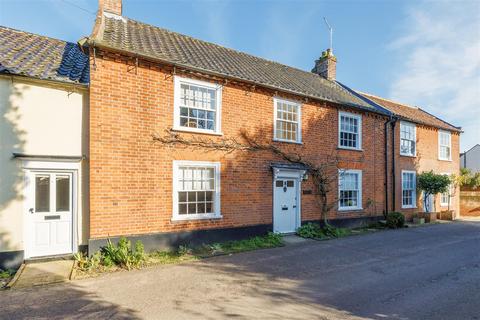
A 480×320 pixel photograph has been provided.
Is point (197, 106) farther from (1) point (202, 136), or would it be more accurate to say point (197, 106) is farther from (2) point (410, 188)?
(2) point (410, 188)

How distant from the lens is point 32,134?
330 inches

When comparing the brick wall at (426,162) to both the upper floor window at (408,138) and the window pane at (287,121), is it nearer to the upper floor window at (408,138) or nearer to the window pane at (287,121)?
the upper floor window at (408,138)

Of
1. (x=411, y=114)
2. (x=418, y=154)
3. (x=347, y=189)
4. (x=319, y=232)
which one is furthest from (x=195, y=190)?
(x=411, y=114)

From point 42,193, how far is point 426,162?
2074cm

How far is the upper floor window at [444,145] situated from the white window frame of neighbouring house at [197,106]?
1735cm

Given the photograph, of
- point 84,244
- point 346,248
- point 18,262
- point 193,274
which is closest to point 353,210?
point 346,248

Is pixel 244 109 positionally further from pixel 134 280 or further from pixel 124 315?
pixel 124 315

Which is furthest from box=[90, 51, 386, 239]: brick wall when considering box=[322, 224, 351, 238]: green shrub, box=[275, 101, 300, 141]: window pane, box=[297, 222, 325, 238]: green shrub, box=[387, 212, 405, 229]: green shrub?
box=[387, 212, 405, 229]: green shrub

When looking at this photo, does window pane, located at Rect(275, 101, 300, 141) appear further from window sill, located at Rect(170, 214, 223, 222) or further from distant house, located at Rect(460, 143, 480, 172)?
distant house, located at Rect(460, 143, 480, 172)

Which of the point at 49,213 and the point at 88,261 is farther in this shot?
the point at 49,213

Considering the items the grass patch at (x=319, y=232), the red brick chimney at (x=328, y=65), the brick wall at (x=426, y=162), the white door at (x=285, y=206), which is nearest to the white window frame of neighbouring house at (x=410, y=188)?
the brick wall at (x=426, y=162)

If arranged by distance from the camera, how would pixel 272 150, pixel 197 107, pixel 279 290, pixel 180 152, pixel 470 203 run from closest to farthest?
1. pixel 279 290
2. pixel 180 152
3. pixel 197 107
4. pixel 272 150
5. pixel 470 203

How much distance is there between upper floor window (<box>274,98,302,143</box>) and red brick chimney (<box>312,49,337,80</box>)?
7.57 meters

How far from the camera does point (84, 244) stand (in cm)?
884
